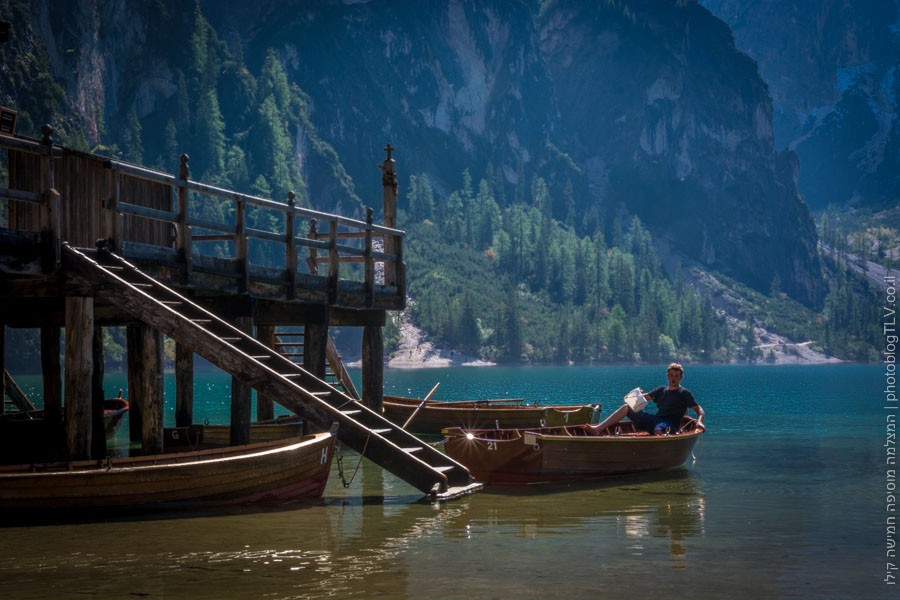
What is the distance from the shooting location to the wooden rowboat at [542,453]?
20663 millimetres

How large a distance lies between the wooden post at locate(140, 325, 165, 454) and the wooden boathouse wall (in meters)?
0.02

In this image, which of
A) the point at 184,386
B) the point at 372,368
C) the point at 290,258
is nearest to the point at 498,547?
the point at 290,258

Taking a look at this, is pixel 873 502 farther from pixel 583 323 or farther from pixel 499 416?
pixel 583 323

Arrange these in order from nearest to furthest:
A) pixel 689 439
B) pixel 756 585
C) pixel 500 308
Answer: pixel 756 585 → pixel 689 439 → pixel 500 308

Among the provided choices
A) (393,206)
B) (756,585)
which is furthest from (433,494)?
(393,206)

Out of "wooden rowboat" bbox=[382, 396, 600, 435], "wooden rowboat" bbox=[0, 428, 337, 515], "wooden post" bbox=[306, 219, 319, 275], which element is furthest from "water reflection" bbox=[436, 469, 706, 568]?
"wooden post" bbox=[306, 219, 319, 275]

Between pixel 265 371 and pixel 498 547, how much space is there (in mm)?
5097

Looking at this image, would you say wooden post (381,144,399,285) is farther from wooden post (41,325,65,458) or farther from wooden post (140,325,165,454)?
wooden post (140,325,165,454)

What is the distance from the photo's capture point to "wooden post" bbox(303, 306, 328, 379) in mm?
24656

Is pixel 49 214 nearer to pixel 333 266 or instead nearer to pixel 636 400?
pixel 333 266

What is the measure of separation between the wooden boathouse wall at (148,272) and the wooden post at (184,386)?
0.09ft

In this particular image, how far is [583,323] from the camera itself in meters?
199

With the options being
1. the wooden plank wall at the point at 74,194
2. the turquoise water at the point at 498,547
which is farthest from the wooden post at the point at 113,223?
the turquoise water at the point at 498,547

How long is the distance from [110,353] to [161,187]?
11976 cm
